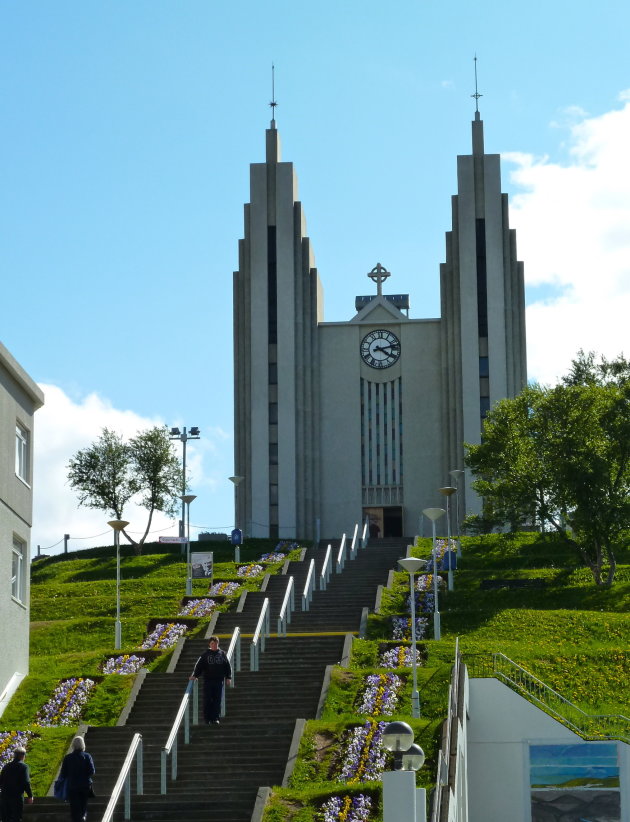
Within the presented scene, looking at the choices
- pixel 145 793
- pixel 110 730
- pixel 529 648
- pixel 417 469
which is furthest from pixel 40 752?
pixel 417 469

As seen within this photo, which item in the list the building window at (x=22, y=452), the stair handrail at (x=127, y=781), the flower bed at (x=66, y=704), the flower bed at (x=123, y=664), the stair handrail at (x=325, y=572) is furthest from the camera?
the stair handrail at (x=325, y=572)

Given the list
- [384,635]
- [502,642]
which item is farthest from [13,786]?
[502,642]

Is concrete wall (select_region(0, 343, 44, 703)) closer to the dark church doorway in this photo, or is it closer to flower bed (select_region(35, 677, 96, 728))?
flower bed (select_region(35, 677, 96, 728))

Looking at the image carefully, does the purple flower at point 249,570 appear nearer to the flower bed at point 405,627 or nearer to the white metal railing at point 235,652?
the flower bed at point 405,627

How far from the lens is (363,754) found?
23641 mm

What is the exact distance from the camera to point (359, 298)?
71.2m

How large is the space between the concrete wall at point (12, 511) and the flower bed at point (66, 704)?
130cm

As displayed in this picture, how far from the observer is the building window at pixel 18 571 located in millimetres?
31906

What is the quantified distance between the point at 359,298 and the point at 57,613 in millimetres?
32822

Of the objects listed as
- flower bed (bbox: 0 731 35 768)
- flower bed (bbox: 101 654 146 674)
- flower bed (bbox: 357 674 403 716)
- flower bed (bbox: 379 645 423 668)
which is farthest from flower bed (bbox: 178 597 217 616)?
flower bed (bbox: 0 731 35 768)

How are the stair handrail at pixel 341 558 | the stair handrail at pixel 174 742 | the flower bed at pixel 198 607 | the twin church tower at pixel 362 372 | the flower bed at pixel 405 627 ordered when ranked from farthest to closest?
1. the twin church tower at pixel 362 372
2. the stair handrail at pixel 341 558
3. the flower bed at pixel 198 607
4. the flower bed at pixel 405 627
5. the stair handrail at pixel 174 742

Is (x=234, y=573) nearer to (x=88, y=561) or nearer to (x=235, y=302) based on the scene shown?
(x=88, y=561)

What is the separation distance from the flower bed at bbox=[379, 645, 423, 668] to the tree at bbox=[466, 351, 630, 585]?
10912mm

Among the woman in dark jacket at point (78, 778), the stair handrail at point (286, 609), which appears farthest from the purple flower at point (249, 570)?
the woman in dark jacket at point (78, 778)
